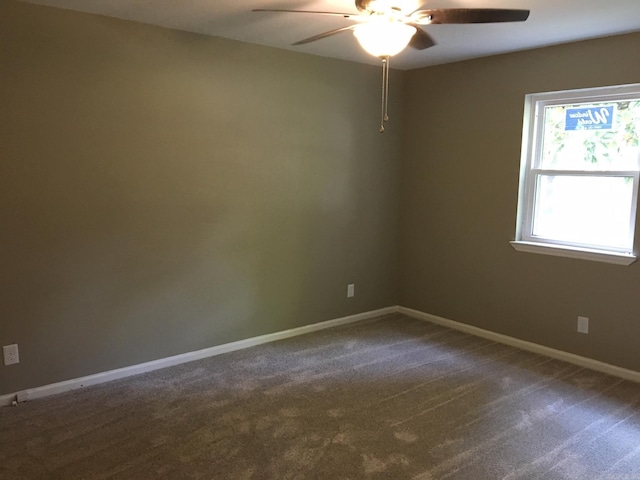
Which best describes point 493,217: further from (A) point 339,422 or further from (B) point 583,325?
(A) point 339,422

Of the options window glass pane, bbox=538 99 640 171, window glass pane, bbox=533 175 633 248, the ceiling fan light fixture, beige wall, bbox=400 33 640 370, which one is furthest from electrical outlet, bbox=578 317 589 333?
the ceiling fan light fixture

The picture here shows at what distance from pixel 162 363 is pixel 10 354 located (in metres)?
0.96

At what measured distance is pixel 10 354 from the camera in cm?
302

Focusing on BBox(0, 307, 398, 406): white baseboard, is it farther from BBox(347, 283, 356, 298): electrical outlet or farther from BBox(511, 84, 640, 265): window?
BBox(511, 84, 640, 265): window

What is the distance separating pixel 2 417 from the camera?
2893mm

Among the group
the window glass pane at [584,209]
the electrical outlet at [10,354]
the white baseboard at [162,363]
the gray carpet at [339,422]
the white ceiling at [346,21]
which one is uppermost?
the white ceiling at [346,21]

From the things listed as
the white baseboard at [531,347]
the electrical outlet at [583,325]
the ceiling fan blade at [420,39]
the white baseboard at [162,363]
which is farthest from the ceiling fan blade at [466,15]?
the white baseboard at [162,363]

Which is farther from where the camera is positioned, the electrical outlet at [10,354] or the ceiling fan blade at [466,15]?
the electrical outlet at [10,354]

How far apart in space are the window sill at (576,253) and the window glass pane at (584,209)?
0.33ft

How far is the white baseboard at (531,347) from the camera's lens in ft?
11.6

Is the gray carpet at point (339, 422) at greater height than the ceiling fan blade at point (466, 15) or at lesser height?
lesser

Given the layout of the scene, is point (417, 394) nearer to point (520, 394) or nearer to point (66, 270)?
point (520, 394)

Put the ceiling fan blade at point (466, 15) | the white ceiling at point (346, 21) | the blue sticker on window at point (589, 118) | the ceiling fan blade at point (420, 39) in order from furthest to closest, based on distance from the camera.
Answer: the blue sticker on window at point (589, 118) < the white ceiling at point (346, 21) < the ceiling fan blade at point (420, 39) < the ceiling fan blade at point (466, 15)

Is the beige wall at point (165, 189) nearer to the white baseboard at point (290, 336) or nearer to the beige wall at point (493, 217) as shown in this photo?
the white baseboard at point (290, 336)
